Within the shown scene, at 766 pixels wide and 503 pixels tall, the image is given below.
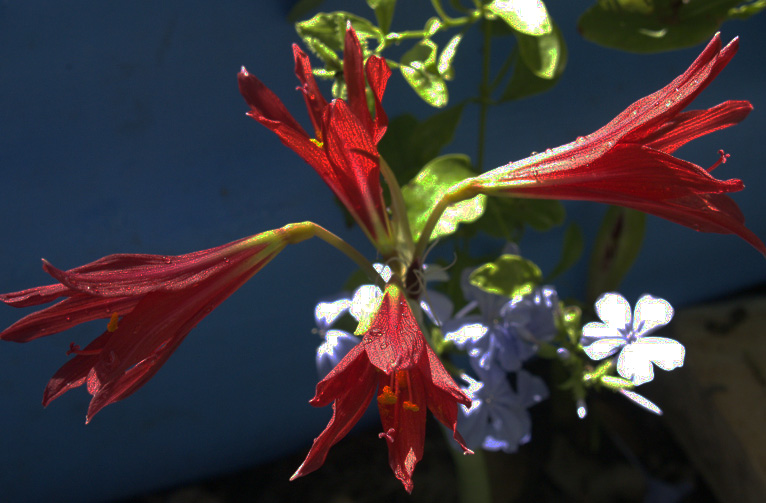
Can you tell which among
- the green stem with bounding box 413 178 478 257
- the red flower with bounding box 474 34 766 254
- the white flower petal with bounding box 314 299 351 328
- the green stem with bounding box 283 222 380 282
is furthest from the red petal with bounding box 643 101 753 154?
the white flower petal with bounding box 314 299 351 328

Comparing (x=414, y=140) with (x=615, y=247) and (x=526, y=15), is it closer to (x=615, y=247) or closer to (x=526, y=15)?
(x=526, y=15)

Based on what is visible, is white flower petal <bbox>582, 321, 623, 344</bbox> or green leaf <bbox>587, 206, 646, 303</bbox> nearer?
white flower petal <bbox>582, 321, 623, 344</bbox>

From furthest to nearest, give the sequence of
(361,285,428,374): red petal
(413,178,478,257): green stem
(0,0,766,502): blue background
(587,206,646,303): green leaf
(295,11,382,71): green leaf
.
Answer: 1. (587,206,646,303): green leaf
2. (0,0,766,502): blue background
3. (295,11,382,71): green leaf
4. (413,178,478,257): green stem
5. (361,285,428,374): red petal

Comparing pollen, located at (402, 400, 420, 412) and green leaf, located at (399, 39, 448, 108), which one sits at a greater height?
green leaf, located at (399, 39, 448, 108)

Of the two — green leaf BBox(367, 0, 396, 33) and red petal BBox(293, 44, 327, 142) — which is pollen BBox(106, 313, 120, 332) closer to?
red petal BBox(293, 44, 327, 142)

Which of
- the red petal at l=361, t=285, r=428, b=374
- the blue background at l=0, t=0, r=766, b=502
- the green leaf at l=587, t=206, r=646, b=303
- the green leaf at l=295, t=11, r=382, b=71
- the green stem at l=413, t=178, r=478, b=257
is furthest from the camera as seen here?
the green leaf at l=587, t=206, r=646, b=303

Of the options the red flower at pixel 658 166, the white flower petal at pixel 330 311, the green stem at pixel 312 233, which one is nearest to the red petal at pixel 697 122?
the red flower at pixel 658 166

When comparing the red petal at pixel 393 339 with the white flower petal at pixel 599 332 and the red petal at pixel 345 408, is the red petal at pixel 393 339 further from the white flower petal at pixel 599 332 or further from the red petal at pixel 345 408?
the white flower petal at pixel 599 332
